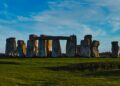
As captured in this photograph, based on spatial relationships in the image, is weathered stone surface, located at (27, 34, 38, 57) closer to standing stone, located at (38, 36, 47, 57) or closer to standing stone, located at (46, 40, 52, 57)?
standing stone, located at (38, 36, 47, 57)

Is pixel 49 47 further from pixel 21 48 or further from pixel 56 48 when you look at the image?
pixel 21 48

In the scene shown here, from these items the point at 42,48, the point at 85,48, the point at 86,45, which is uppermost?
the point at 86,45

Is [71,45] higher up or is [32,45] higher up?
[32,45]

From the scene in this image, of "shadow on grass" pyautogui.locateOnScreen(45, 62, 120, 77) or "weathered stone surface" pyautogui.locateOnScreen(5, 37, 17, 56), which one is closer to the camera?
"shadow on grass" pyautogui.locateOnScreen(45, 62, 120, 77)

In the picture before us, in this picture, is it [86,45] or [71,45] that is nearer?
[86,45]

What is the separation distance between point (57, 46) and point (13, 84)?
4857 centimetres

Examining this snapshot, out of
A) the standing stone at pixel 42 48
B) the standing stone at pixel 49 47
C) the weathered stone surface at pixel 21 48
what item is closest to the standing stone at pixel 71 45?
the standing stone at pixel 49 47

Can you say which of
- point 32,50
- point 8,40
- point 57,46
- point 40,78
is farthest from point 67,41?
point 40,78

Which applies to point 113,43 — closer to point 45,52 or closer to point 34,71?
point 45,52

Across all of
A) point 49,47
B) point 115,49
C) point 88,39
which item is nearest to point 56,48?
point 49,47

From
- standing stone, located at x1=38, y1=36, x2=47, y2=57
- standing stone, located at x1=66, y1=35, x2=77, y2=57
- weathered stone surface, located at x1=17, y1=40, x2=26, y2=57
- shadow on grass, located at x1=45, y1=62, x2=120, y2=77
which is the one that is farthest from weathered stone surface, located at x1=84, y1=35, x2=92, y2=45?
shadow on grass, located at x1=45, y1=62, x2=120, y2=77

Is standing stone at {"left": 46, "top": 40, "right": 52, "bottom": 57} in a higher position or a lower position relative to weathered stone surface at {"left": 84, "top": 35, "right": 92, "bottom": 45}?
lower

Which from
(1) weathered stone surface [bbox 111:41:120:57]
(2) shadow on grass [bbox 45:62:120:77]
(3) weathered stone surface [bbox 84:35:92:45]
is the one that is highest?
(3) weathered stone surface [bbox 84:35:92:45]

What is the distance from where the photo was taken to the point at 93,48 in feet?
259
